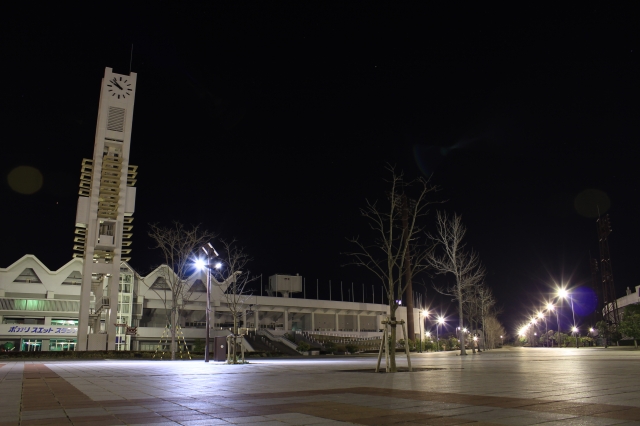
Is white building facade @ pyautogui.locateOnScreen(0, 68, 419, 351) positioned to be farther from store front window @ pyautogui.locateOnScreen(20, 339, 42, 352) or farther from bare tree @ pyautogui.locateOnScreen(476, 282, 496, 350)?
bare tree @ pyautogui.locateOnScreen(476, 282, 496, 350)

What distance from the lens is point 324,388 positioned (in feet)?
33.7

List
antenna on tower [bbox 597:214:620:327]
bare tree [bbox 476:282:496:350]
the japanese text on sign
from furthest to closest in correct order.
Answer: antenna on tower [bbox 597:214:620:327] → the japanese text on sign → bare tree [bbox 476:282:496:350]

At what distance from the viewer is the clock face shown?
152 ft

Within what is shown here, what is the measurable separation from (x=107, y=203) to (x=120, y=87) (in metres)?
10.9

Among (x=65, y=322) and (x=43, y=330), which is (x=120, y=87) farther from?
(x=65, y=322)

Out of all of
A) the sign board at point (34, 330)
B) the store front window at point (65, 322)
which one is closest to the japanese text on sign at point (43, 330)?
the sign board at point (34, 330)

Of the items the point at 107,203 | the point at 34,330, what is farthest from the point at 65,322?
the point at 107,203

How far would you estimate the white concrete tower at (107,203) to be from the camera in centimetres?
4281

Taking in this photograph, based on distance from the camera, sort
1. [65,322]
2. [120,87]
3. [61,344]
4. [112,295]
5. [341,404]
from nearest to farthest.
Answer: [341,404]
[112,295]
[120,87]
[61,344]
[65,322]

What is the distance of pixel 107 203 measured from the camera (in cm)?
4459

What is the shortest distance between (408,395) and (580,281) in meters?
99.3

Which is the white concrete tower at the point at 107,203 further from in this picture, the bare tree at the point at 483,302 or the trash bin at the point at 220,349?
the bare tree at the point at 483,302

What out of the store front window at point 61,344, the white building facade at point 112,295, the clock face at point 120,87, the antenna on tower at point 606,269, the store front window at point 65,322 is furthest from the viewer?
the antenna on tower at point 606,269

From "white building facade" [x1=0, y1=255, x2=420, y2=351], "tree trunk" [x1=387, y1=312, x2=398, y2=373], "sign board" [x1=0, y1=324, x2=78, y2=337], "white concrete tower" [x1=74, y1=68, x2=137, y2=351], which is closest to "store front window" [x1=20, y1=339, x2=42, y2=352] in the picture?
"white building facade" [x1=0, y1=255, x2=420, y2=351]
